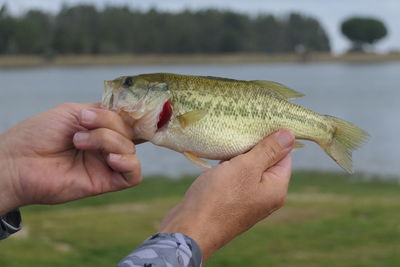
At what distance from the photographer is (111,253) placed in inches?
392

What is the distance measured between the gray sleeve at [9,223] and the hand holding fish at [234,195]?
122 cm

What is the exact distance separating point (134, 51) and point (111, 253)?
87.4 m

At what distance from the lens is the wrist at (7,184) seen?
3650 millimetres

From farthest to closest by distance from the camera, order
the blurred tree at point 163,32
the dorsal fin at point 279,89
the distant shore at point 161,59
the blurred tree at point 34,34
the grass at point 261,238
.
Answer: the blurred tree at point 163,32 < the distant shore at point 161,59 < the blurred tree at point 34,34 < the grass at point 261,238 < the dorsal fin at point 279,89

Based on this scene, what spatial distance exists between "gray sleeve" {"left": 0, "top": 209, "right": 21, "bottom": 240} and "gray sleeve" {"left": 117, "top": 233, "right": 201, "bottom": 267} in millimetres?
1364

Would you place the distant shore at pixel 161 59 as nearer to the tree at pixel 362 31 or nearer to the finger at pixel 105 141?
the tree at pixel 362 31

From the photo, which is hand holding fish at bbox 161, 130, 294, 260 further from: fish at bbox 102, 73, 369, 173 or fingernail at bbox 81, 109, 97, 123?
fingernail at bbox 81, 109, 97, 123

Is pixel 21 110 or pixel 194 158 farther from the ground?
pixel 194 158

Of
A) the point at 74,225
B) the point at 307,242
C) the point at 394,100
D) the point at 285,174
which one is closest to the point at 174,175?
the point at 74,225

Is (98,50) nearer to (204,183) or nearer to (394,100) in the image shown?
(394,100)

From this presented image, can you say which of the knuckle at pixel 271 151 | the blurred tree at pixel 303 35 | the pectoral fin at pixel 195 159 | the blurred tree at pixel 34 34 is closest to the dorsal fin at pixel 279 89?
the knuckle at pixel 271 151

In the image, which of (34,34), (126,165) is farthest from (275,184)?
(34,34)

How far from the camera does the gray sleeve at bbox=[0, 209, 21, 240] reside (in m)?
3.76

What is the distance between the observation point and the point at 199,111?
3428mm
